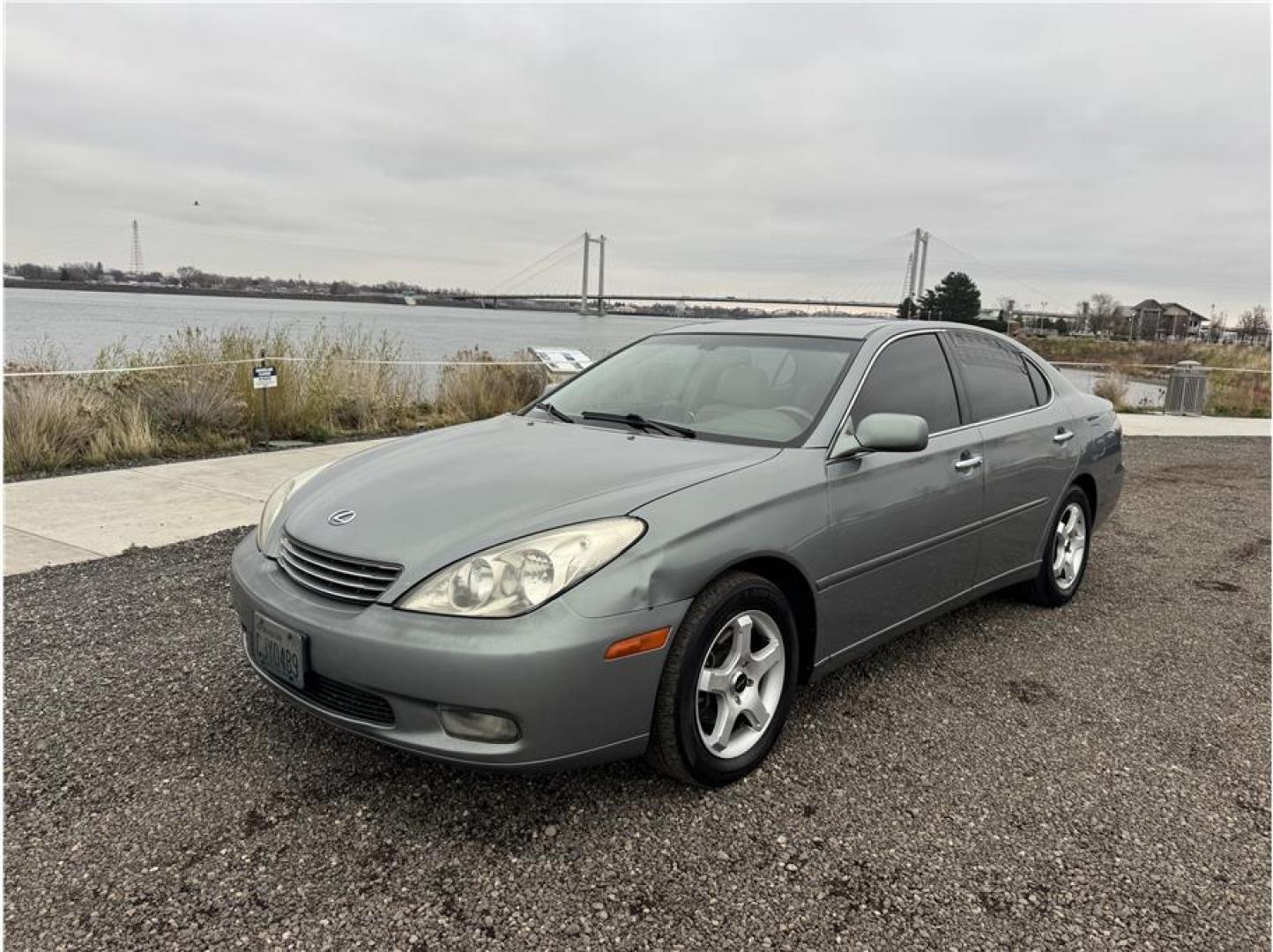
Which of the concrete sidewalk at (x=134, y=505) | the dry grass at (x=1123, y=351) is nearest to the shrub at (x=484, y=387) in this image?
the concrete sidewalk at (x=134, y=505)

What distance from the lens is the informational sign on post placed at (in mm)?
11031

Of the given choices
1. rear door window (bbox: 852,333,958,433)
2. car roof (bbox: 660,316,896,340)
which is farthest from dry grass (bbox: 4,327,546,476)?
rear door window (bbox: 852,333,958,433)

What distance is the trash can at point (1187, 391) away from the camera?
16094 mm

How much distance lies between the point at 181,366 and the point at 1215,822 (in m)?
9.50

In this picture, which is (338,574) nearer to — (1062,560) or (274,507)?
(274,507)

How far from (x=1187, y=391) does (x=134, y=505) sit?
55.4 feet

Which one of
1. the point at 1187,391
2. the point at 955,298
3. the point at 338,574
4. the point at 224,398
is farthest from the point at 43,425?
the point at 955,298

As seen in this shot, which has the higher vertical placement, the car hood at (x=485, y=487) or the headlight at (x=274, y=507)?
the car hood at (x=485, y=487)

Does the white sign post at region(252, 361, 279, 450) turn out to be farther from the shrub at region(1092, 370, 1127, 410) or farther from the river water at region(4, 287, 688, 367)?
the shrub at region(1092, 370, 1127, 410)

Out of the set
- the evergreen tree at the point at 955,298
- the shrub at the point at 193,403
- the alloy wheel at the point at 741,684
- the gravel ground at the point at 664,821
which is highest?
the evergreen tree at the point at 955,298

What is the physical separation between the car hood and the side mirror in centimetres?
33

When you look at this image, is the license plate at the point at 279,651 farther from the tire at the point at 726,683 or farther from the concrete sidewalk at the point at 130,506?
the concrete sidewalk at the point at 130,506

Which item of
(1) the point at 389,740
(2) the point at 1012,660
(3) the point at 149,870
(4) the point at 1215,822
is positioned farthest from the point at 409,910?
(2) the point at 1012,660

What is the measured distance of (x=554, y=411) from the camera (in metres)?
4.01
